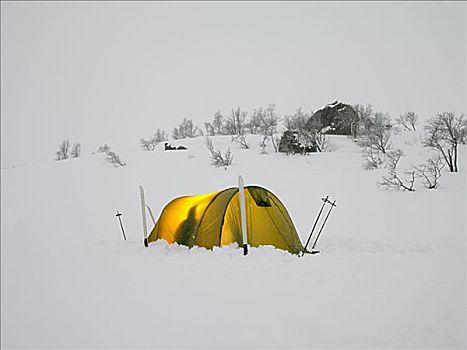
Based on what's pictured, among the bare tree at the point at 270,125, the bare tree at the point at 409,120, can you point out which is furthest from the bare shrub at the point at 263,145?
the bare tree at the point at 409,120

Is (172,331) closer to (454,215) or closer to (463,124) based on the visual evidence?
(454,215)

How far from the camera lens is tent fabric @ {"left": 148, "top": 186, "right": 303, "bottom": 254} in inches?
299

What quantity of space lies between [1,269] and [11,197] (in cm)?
1564

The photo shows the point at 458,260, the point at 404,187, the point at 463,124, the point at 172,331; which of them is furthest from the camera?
the point at 463,124

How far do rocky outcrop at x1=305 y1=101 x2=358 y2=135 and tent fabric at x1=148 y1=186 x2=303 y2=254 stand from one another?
2753cm

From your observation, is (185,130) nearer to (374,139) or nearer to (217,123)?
(217,123)

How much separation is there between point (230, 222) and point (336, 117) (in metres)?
29.6

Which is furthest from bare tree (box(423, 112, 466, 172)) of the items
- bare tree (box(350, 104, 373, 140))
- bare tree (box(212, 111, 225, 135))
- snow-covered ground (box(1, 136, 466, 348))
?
bare tree (box(212, 111, 225, 135))

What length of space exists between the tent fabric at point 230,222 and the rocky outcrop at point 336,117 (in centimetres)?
2753

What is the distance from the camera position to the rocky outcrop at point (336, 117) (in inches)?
1373

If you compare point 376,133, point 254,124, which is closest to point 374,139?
point 376,133

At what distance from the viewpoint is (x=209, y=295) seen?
4785 mm

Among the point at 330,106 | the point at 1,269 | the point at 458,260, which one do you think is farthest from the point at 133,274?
the point at 330,106

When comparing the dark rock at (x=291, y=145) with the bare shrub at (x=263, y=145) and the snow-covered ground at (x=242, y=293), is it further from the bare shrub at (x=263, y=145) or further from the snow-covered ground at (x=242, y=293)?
the snow-covered ground at (x=242, y=293)
